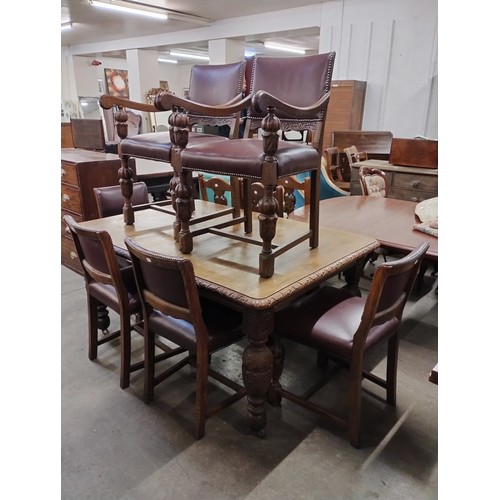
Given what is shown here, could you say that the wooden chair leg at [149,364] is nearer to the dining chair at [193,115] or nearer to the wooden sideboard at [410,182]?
the dining chair at [193,115]

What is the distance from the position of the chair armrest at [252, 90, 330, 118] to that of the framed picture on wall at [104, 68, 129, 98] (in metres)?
13.0

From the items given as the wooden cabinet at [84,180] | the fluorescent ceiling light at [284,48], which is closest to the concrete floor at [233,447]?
the wooden cabinet at [84,180]

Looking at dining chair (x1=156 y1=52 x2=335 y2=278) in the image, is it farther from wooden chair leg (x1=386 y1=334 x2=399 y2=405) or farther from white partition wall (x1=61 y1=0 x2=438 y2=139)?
white partition wall (x1=61 y1=0 x2=438 y2=139)

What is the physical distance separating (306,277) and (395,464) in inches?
32.7

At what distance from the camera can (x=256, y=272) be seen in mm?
1717

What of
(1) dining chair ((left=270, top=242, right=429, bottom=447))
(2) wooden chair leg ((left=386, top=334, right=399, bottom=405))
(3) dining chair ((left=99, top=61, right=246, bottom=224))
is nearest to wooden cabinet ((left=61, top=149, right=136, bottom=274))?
(3) dining chair ((left=99, top=61, right=246, bottom=224))

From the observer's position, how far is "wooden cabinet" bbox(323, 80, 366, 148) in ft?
18.2

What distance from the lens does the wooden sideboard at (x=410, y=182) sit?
3491 mm

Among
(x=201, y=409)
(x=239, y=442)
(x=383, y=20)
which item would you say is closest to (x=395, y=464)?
(x=239, y=442)

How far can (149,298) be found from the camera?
173cm

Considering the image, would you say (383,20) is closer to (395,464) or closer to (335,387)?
(335,387)

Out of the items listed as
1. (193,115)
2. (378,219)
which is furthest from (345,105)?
(193,115)

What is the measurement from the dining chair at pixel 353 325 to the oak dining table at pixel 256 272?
146mm

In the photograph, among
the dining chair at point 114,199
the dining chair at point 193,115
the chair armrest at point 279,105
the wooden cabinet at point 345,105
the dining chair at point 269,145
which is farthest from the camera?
the wooden cabinet at point 345,105
